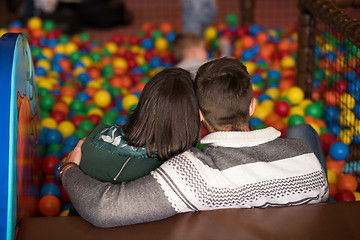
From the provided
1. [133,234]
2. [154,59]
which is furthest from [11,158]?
[154,59]

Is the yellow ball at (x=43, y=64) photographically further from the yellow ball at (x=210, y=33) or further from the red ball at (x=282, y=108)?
the red ball at (x=282, y=108)

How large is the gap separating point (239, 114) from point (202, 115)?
9cm

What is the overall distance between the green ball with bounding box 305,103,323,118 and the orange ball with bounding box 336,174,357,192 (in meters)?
0.60

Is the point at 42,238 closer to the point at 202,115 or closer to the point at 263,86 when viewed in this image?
the point at 202,115

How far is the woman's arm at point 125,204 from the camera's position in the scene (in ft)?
3.30

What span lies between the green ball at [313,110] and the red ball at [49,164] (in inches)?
49.5

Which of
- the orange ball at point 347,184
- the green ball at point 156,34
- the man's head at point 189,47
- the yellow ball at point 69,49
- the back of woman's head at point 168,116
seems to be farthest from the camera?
the green ball at point 156,34

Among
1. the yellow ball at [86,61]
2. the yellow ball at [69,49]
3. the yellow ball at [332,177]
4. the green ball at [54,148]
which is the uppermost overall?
the yellow ball at [69,49]

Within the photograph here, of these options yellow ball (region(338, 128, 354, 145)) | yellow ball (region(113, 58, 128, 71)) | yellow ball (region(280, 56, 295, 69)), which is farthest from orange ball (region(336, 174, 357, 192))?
yellow ball (region(113, 58, 128, 71))

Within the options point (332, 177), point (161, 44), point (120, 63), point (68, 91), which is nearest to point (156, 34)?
point (161, 44)

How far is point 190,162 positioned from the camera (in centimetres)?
103

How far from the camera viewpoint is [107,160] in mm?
1162

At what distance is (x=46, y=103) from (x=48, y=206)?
94cm

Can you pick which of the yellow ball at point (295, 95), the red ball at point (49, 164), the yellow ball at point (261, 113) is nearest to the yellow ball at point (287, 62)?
the yellow ball at point (295, 95)
